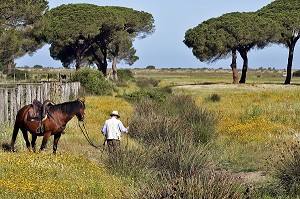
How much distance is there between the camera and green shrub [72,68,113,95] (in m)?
41.3

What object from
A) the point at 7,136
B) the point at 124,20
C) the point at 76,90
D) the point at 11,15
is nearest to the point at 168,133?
the point at 7,136

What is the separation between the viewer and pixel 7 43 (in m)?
42.5

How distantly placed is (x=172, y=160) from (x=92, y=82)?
30.7 metres

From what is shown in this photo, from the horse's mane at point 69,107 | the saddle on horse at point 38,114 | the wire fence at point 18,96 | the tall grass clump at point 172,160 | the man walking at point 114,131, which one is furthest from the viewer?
the wire fence at point 18,96

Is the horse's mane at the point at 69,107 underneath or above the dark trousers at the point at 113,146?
above

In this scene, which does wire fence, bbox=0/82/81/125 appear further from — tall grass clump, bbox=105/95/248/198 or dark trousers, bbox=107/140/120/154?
dark trousers, bbox=107/140/120/154


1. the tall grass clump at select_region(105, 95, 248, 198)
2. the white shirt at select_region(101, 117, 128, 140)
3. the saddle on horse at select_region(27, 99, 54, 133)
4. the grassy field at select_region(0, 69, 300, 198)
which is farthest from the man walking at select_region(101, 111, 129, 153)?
the saddle on horse at select_region(27, 99, 54, 133)

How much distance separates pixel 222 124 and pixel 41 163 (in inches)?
465

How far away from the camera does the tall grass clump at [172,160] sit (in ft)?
22.8

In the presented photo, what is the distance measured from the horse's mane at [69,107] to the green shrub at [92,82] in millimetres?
27164

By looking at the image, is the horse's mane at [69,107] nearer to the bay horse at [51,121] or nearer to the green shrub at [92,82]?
the bay horse at [51,121]

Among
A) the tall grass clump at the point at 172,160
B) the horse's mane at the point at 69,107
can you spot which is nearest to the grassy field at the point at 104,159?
the tall grass clump at the point at 172,160

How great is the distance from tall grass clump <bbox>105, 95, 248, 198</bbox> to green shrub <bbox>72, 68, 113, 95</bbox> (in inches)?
687

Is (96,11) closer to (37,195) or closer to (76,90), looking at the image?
(76,90)
